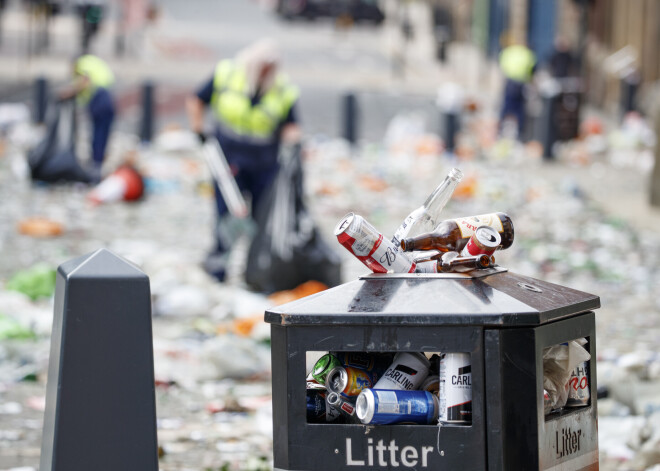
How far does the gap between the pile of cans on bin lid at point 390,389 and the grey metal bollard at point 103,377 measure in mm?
426

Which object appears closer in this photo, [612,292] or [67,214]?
[612,292]

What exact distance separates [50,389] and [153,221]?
9.03 metres

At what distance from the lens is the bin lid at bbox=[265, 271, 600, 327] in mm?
2789

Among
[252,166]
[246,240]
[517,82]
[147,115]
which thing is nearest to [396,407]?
[252,166]

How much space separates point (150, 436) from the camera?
302 cm

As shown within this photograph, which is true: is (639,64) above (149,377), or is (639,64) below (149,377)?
above

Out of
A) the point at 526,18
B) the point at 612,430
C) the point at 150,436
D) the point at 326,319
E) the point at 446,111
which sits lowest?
the point at 612,430

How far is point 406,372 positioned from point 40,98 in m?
16.9

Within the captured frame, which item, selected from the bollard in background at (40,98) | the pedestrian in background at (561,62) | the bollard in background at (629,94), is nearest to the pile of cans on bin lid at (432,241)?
the bollard in background at (40,98)

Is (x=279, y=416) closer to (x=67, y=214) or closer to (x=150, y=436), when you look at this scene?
(x=150, y=436)

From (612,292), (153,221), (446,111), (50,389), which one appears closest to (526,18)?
(446,111)

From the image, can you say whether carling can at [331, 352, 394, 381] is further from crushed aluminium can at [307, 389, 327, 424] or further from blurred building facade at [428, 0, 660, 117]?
blurred building facade at [428, 0, 660, 117]

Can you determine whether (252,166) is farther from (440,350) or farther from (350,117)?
(350,117)

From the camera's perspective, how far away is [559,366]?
3045 millimetres
